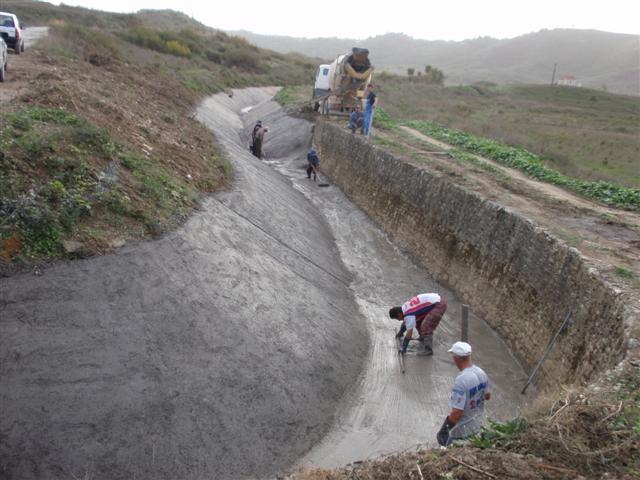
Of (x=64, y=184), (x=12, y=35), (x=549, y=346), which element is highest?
(x=12, y=35)

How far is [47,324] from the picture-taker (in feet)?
23.3

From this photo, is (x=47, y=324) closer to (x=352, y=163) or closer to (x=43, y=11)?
(x=352, y=163)

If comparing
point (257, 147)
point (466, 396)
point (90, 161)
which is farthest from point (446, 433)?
point (257, 147)

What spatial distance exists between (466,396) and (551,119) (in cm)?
4398

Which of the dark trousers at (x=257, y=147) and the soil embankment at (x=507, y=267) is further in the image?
the dark trousers at (x=257, y=147)

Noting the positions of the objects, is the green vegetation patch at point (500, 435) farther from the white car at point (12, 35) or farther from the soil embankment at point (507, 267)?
the white car at point (12, 35)

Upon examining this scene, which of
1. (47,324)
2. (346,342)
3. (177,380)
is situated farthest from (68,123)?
(346,342)

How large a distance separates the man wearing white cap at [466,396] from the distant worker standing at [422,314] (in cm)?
362

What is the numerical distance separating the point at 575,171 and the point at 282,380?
18249mm

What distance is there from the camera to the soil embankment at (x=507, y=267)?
840 cm

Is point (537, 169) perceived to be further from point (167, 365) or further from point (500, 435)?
point (167, 365)

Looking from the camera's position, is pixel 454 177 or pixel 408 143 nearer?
pixel 454 177

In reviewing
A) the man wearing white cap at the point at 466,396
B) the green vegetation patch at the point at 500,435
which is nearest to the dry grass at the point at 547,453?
the green vegetation patch at the point at 500,435

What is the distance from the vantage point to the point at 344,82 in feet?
92.9
